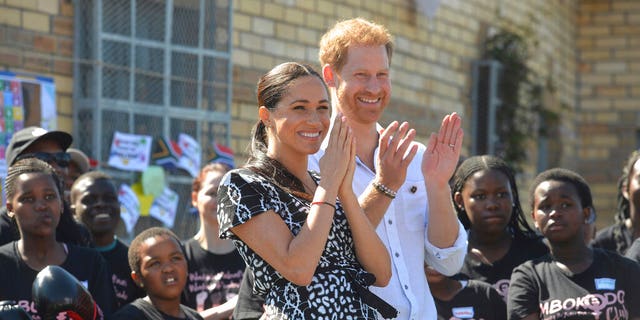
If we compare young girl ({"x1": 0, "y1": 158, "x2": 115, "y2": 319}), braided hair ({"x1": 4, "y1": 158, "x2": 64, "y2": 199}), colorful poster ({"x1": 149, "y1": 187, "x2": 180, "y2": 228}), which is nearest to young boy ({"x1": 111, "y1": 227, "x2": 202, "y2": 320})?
young girl ({"x1": 0, "y1": 158, "x2": 115, "y2": 319})

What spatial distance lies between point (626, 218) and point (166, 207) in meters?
3.71

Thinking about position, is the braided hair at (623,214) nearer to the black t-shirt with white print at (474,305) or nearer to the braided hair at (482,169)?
the braided hair at (482,169)

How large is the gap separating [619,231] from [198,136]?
3895mm

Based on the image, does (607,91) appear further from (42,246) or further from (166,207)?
(42,246)

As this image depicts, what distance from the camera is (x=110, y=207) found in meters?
6.05

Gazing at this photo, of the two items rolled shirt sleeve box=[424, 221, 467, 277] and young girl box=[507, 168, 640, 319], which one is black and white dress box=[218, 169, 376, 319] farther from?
young girl box=[507, 168, 640, 319]

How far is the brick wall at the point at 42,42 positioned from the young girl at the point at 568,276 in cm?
391

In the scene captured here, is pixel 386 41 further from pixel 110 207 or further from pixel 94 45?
pixel 94 45

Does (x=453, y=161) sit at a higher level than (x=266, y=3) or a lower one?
lower

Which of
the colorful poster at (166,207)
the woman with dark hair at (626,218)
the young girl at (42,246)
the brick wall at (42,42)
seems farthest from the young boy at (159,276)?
the colorful poster at (166,207)

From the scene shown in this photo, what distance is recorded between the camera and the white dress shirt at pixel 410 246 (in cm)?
421

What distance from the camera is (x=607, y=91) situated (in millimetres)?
16688

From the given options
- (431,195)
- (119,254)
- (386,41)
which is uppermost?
(386,41)

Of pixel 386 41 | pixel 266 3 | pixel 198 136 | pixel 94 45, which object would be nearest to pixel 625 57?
pixel 266 3
